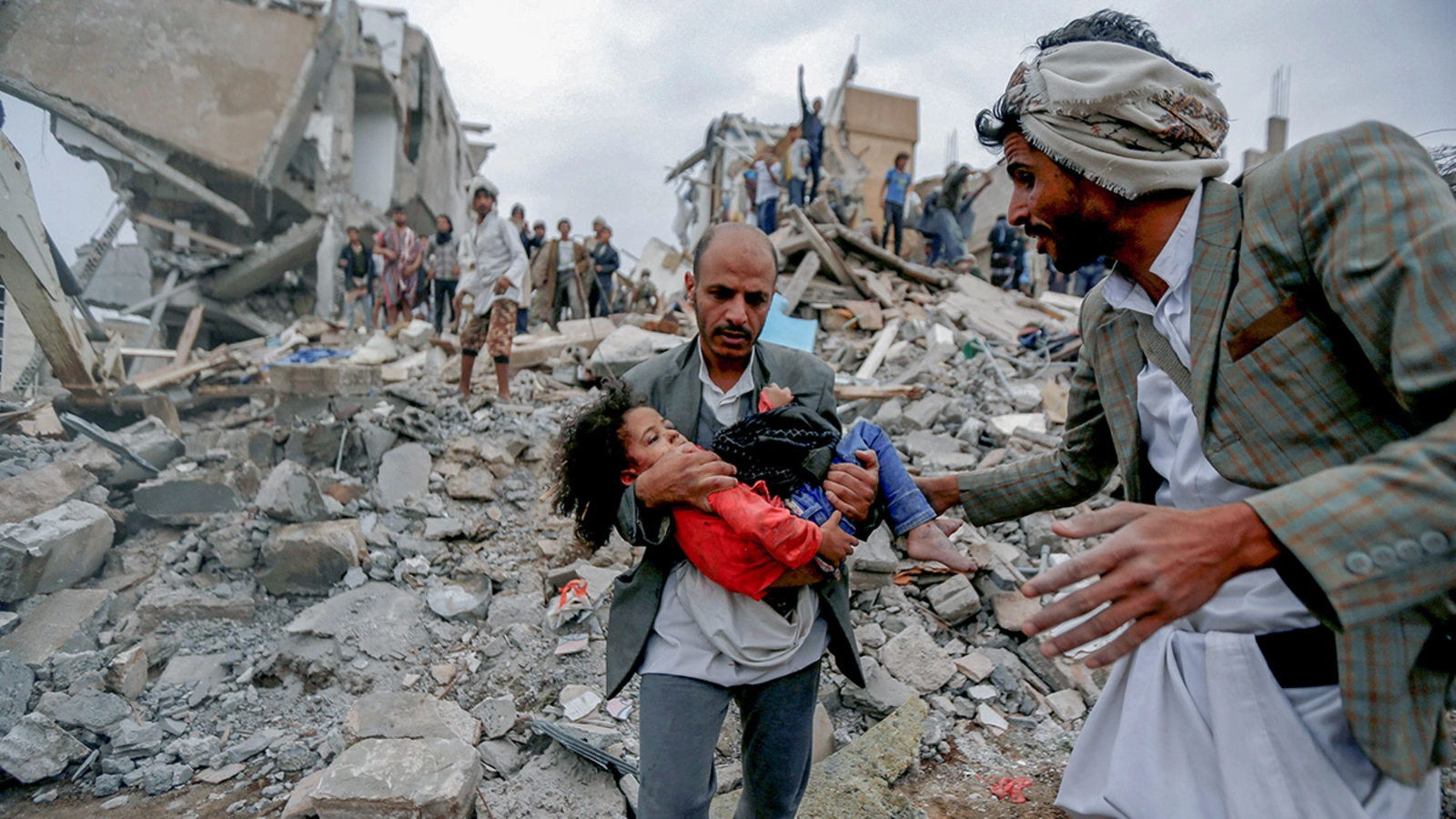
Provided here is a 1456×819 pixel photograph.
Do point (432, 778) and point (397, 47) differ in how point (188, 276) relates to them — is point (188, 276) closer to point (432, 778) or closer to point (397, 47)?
point (397, 47)

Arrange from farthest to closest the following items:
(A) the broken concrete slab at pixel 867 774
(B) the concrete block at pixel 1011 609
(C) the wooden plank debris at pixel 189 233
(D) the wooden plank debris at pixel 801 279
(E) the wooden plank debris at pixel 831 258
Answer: (C) the wooden plank debris at pixel 189 233 → (E) the wooden plank debris at pixel 831 258 → (D) the wooden plank debris at pixel 801 279 → (B) the concrete block at pixel 1011 609 → (A) the broken concrete slab at pixel 867 774

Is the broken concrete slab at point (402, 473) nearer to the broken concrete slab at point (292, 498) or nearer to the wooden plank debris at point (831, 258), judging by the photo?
the broken concrete slab at point (292, 498)

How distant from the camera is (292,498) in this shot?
4750 mm

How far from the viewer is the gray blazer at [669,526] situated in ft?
5.89

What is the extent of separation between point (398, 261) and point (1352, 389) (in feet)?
45.7

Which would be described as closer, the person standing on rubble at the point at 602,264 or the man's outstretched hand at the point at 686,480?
the man's outstretched hand at the point at 686,480

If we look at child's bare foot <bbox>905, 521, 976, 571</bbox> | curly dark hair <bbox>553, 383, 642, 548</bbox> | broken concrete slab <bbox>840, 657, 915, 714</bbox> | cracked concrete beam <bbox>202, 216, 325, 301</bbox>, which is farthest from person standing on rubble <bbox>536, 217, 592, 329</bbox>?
child's bare foot <bbox>905, 521, 976, 571</bbox>

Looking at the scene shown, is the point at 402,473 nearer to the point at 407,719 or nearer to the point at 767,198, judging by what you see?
the point at 407,719

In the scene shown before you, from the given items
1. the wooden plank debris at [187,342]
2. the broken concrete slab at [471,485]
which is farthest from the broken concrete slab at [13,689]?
the wooden plank debris at [187,342]

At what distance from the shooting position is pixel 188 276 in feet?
45.3

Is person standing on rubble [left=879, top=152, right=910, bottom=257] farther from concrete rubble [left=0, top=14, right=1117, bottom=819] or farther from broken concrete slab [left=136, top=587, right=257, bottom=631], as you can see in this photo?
broken concrete slab [left=136, top=587, right=257, bottom=631]

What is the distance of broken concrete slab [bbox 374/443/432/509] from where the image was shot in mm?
5516

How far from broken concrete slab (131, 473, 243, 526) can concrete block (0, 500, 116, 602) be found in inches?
18.3

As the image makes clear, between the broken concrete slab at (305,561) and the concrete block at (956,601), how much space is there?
12.5 ft
